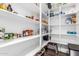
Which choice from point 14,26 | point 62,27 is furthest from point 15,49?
point 62,27

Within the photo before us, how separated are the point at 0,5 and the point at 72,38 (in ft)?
8.40

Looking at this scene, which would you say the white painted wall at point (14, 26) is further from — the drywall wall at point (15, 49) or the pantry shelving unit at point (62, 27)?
the pantry shelving unit at point (62, 27)

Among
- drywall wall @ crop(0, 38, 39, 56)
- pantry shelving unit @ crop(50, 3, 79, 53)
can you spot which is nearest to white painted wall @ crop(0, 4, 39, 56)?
drywall wall @ crop(0, 38, 39, 56)

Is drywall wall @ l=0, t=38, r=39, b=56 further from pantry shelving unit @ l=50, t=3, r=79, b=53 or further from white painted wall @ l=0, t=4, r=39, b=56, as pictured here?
pantry shelving unit @ l=50, t=3, r=79, b=53

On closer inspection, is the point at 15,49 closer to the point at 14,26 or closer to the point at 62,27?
the point at 14,26

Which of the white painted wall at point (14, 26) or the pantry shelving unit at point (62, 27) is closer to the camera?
Answer: the white painted wall at point (14, 26)

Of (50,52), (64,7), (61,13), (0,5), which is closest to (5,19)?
(0,5)

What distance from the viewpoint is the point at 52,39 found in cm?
356

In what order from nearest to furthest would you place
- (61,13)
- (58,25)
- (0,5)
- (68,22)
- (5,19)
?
(0,5), (5,19), (68,22), (61,13), (58,25)

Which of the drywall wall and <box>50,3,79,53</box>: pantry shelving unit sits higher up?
<box>50,3,79,53</box>: pantry shelving unit

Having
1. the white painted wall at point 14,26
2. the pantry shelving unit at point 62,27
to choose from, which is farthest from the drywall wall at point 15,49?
the pantry shelving unit at point 62,27

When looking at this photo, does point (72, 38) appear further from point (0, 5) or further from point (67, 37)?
point (0, 5)

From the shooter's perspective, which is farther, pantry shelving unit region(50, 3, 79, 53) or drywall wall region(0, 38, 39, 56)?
pantry shelving unit region(50, 3, 79, 53)

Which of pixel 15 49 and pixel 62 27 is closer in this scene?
pixel 15 49
